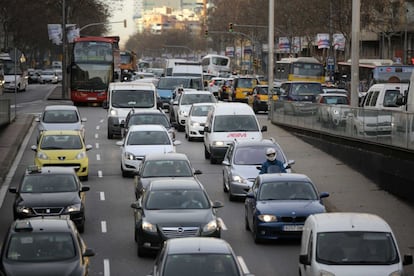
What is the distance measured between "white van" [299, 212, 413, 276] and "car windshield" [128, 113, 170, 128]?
22.2m

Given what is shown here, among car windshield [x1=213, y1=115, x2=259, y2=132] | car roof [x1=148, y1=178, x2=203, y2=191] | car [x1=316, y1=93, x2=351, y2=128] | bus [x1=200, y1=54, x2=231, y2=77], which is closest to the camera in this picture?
car roof [x1=148, y1=178, x2=203, y2=191]

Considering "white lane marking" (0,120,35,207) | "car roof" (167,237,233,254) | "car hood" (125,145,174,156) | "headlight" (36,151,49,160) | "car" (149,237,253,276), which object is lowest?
"white lane marking" (0,120,35,207)

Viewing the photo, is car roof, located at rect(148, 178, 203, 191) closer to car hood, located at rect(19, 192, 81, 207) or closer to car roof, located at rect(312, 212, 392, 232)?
car hood, located at rect(19, 192, 81, 207)

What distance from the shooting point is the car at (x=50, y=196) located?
22.2 metres

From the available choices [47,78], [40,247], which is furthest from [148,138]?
[47,78]

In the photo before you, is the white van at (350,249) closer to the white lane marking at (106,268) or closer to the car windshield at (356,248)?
the car windshield at (356,248)

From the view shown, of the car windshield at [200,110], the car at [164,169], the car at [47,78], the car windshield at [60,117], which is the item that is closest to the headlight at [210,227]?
the car at [164,169]

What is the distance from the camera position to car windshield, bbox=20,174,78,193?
23.1 meters

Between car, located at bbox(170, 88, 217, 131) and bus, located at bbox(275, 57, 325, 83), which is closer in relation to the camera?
car, located at bbox(170, 88, 217, 131)

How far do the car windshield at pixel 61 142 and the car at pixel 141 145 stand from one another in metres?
1.43

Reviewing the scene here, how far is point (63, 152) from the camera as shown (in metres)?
31.0

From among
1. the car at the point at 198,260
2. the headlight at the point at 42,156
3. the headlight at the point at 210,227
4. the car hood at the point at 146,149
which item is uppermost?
the car at the point at 198,260

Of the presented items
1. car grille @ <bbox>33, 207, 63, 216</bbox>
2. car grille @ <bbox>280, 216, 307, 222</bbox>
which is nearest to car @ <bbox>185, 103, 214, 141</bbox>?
car grille @ <bbox>33, 207, 63, 216</bbox>

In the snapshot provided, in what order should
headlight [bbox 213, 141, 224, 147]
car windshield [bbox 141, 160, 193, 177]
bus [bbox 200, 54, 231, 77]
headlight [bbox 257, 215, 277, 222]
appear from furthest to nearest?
bus [bbox 200, 54, 231, 77] → headlight [bbox 213, 141, 224, 147] → car windshield [bbox 141, 160, 193, 177] → headlight [bbox 257, 215, 277, 222]
